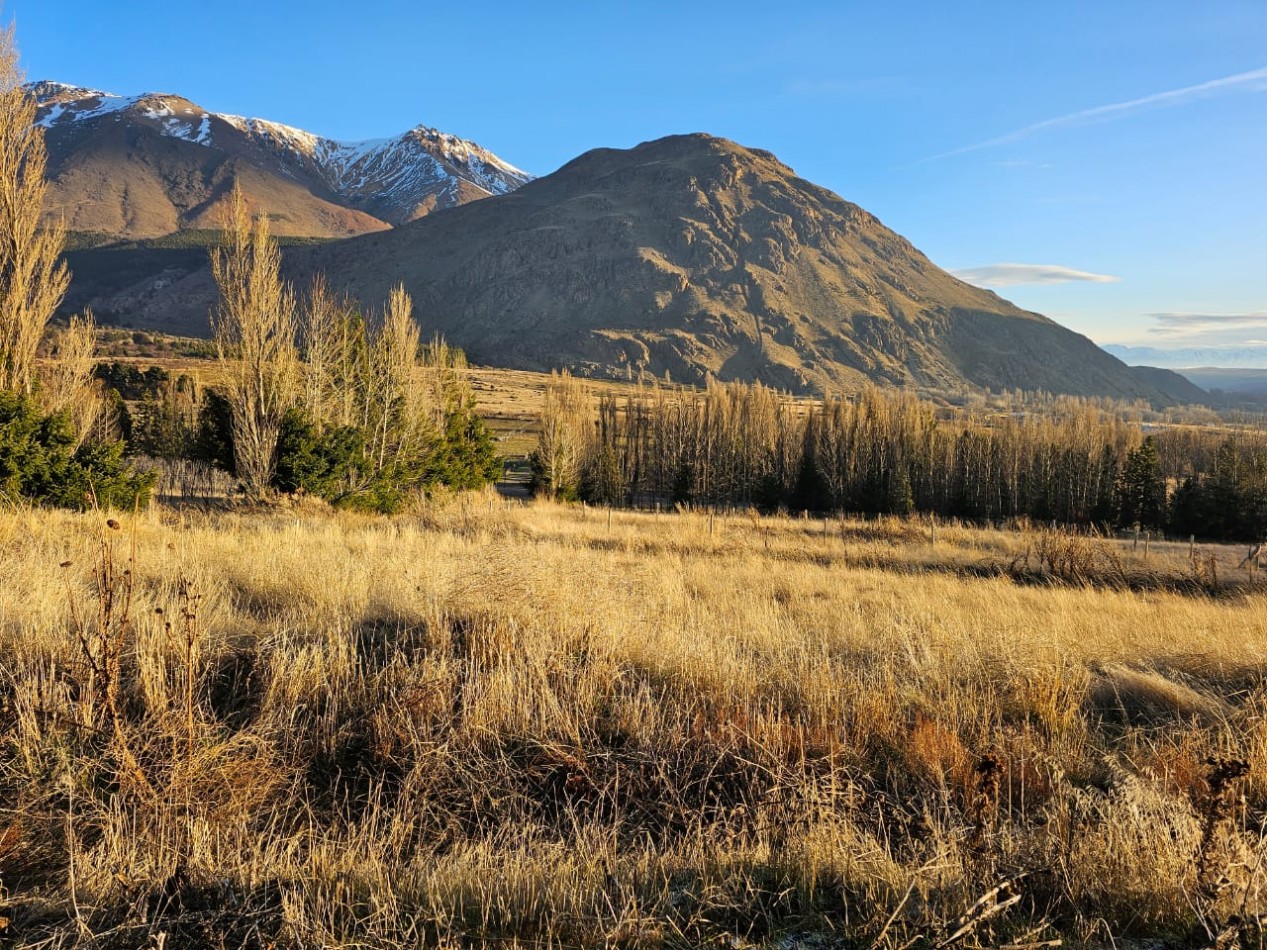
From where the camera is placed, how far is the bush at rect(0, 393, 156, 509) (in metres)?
12.6

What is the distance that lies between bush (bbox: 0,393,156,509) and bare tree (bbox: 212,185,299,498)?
10.0ft

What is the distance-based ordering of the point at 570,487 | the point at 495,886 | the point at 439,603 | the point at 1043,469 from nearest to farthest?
the point at 495,886 < the point at 439,603 < the point at 570,487 < the point at 1043,469

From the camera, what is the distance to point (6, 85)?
14.5 meters

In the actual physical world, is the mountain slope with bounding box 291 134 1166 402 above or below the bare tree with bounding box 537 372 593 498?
above

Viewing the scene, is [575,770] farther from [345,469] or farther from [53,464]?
[345,469]

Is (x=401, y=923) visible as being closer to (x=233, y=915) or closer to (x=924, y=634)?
(x=233, y=915)

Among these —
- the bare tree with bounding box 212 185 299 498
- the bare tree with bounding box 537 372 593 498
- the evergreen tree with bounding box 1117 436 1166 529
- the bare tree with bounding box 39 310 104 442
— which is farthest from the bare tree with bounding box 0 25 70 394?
the evergreen tree with bounding box 1117 436 1166 529

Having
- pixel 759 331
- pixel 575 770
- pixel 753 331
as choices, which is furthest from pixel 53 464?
pixel 759 331

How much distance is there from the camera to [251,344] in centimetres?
1836

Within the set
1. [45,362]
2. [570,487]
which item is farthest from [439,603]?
[570,487]

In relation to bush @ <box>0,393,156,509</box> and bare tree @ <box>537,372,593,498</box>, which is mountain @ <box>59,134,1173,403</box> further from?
bush @ <box>0,393,156,509</box>

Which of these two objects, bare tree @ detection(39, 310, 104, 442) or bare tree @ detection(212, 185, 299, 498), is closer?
bare tree @ detection(212, 185, 299, 498)

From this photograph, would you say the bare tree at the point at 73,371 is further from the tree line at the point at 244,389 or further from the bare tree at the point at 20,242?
the bare tree at the point at 20,242

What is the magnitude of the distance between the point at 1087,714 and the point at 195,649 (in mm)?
6076
